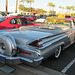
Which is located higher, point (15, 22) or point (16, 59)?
point (15, 22)

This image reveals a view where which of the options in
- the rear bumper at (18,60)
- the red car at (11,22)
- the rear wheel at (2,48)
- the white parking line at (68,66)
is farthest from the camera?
the red car at (11,22)

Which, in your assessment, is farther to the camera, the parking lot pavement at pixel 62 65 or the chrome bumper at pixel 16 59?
the parking lot pavement at pixel 62 65

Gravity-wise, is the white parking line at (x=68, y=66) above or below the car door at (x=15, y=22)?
below

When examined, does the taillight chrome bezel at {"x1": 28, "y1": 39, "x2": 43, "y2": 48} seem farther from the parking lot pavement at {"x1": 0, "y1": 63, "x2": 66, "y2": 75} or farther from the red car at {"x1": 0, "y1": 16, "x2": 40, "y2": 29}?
the red car at {"x1": 0, "y1": 16, "x2": 40, "y2": 29}

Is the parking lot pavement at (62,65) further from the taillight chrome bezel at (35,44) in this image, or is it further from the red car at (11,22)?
the red car at (11,22)

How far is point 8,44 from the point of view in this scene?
2682 millimetres

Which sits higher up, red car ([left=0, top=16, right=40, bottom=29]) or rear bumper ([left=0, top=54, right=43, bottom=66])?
red car ([left=0, top=16, right=40, bottom=29])

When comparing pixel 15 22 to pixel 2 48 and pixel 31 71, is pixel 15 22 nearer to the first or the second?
pixel 2 48

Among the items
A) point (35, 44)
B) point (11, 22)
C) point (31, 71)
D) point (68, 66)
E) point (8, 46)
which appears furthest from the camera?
point (11, 22)

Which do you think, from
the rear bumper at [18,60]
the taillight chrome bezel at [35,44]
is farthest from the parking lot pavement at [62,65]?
the taillight chrome bezel at [35,44]

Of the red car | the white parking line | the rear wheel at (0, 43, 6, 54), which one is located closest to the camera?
the rear wheel at (0, 43, 6, 54)

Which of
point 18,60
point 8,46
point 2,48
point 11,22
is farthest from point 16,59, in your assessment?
point 11,22

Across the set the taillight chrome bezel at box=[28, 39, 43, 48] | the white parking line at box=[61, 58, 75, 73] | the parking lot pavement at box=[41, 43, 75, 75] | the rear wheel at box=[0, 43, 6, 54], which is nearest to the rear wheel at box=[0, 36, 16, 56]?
the rear wheel at box=[0, 43, 6, 54]

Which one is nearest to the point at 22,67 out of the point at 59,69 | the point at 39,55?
the point at 39,55
